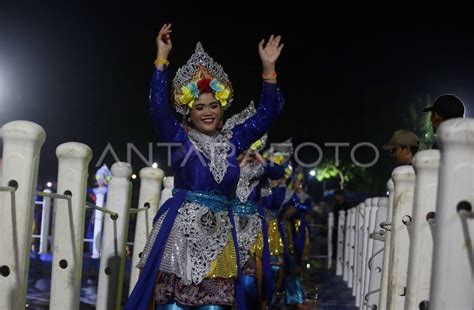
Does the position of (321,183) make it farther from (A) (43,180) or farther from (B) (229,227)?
(B) (229,227)

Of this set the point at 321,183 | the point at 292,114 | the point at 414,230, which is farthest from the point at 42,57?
the point at 321,183

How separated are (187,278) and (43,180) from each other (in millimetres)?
14493

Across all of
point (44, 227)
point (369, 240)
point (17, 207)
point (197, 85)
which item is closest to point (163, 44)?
point (197, 85)

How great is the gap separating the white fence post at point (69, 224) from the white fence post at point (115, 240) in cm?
96

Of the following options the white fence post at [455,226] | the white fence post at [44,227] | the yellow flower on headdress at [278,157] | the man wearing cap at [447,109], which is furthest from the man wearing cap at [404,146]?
the white fence post at [44,227]

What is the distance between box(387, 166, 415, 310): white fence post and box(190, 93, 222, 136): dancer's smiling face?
4.16ft

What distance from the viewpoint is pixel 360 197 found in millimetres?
31594

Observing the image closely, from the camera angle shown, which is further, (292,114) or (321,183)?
(321,183)

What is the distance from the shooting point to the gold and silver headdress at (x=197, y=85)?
17.0 feet

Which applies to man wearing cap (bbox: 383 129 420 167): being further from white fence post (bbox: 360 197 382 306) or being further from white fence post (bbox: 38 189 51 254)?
white fence post (bbox: 38 189 51 254)

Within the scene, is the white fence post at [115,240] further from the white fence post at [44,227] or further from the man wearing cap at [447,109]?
the white fence post at [44,227]

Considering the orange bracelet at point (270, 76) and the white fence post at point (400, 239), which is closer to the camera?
the white fence post at point (400, 239)

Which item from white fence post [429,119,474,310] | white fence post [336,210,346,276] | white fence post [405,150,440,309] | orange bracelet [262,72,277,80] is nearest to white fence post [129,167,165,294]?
orange bracelet [262,72,277,80]

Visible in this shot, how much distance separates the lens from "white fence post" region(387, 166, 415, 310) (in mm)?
4086
